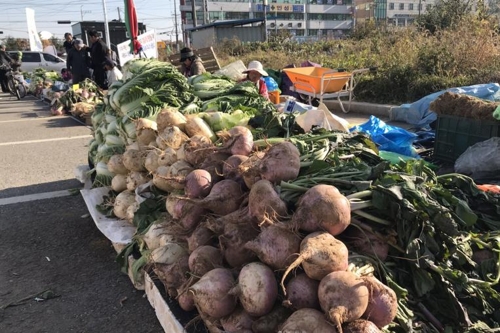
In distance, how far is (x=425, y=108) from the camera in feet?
25.7

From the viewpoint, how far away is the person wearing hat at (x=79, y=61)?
494 inches

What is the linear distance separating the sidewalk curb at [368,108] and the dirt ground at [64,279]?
7392mm

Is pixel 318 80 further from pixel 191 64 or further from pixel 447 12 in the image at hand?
pixel 447 12

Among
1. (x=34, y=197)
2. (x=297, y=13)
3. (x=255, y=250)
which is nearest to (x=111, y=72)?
(x=34, y=197)

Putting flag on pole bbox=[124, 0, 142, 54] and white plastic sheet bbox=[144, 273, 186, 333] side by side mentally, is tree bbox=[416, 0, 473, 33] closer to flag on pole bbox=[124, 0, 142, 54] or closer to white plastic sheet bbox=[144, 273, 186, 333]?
flag on pole bbox=[124, 0, 142, 54]

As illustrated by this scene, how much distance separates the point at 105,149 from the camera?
4656 mm

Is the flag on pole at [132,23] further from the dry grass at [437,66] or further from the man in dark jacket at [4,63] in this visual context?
the man in dark jacket at [4,63]

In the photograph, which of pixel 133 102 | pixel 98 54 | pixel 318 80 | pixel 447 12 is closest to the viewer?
pixel 133 102

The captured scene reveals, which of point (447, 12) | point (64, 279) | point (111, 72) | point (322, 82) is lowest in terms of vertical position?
point (64, 279)

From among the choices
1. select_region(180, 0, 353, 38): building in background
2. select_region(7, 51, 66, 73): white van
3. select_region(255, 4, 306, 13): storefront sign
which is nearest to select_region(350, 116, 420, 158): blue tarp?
select_region(7, 51, 66, 73): white van

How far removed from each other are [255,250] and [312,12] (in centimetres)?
10099

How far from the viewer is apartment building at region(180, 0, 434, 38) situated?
279ft

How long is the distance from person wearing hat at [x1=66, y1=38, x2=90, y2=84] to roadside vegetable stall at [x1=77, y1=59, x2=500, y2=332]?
11.1 metres

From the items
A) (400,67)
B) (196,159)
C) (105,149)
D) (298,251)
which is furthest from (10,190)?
(400,67)
